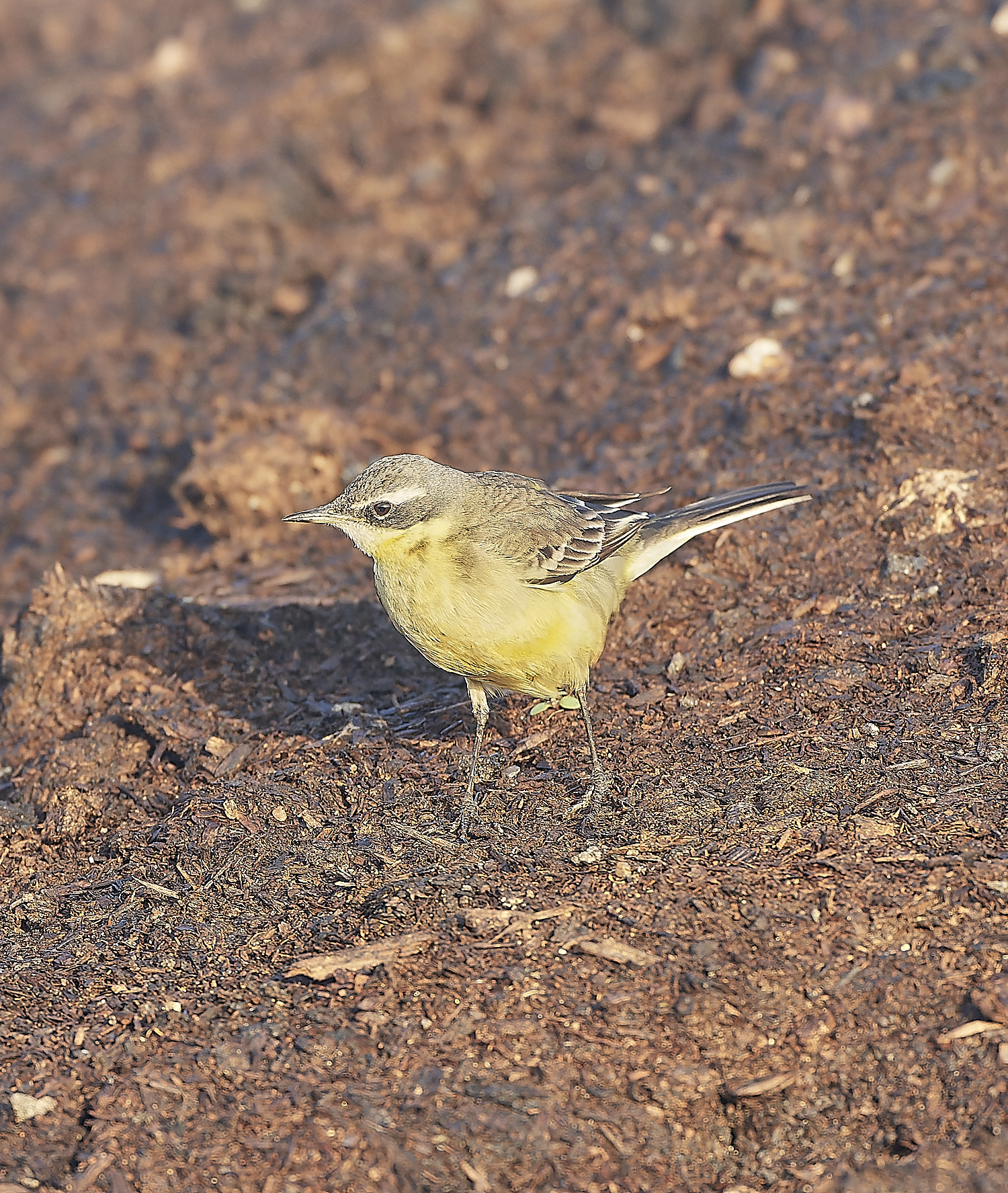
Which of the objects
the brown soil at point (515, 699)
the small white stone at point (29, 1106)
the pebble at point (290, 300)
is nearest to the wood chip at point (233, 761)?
the brown soil at point (515, 699)

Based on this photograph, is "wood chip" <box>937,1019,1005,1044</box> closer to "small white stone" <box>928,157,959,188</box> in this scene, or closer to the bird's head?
the bird's head

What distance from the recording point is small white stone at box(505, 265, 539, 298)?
10906 millimetres

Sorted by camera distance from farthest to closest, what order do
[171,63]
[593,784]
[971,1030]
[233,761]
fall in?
[171,63], [233,761], [593,784], [971,1030]

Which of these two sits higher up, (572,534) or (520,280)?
(572,534)

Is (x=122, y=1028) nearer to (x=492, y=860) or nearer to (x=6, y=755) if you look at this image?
(x=492, y=860)

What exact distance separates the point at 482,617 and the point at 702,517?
1.55 m

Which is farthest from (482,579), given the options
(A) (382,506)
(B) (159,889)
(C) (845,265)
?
(C) (845,265)

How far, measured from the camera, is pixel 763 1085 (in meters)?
4.66

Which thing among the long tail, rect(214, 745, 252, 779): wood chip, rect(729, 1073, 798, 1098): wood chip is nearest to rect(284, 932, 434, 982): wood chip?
rect(729, 1073, 798, 1098): wood chip

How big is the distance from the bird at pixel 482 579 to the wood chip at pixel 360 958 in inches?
29.5

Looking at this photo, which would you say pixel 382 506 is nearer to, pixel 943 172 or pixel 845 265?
pixel 845 265

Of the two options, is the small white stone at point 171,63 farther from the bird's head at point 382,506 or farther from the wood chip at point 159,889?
the wood chip at point 159,889

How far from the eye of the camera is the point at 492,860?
5.65 m

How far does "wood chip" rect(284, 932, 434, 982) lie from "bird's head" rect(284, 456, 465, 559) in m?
1.89
